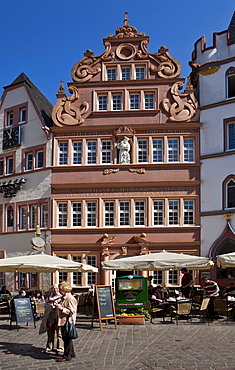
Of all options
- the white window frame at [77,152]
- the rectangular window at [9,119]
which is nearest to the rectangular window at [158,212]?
the white window frame at [77,152]

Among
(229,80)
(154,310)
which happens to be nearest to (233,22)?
(229,80)

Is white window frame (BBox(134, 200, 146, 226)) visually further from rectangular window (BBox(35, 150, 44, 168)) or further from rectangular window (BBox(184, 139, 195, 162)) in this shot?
rectangular window (BBox(35, 150, 44, 168))

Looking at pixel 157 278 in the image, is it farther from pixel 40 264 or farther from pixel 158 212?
pixel 40 264

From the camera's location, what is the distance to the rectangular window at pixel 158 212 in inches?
1043

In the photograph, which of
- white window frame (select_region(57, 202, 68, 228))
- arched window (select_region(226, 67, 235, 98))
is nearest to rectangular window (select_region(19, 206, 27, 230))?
white window frame (select_region(57, 202, 68, 228))

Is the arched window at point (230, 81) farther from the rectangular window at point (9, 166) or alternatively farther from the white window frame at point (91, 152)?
the rectangular window at point (9, 166)

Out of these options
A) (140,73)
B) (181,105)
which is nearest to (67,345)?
(181,105)

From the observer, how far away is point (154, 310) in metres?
16.4

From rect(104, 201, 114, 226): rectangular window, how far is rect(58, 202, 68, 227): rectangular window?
2.16m

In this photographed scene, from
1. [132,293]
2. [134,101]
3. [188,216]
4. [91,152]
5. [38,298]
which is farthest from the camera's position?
[134,101]

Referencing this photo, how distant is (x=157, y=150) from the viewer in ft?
88.9

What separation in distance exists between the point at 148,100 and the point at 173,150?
128 inches

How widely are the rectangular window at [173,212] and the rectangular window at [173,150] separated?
91.8 inches

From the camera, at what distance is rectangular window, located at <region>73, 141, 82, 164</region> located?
2762cm
